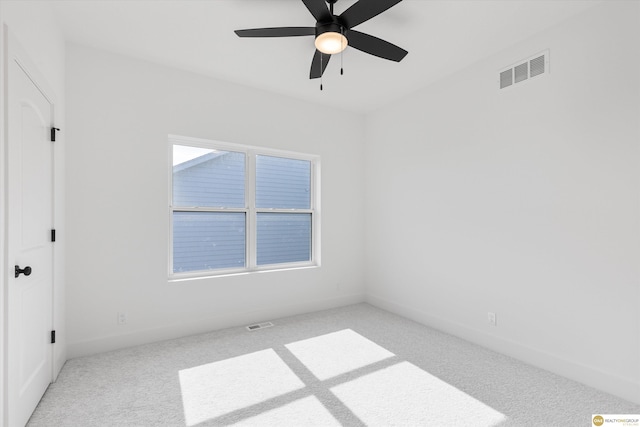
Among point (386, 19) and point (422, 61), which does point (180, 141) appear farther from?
point (422, 61)

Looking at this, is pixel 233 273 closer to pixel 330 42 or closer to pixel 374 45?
pixel 330 42

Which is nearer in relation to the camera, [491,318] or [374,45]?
[374,45]

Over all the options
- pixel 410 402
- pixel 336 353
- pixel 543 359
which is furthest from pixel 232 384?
pixel 543 359

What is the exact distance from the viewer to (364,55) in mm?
3035

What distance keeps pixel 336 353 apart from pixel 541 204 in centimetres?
228

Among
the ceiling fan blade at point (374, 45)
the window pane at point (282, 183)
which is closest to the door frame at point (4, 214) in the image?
the ceiling fan blade at point (374, 45)

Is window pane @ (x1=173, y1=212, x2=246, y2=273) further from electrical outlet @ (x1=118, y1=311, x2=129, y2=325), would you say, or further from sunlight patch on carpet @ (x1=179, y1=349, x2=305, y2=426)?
sunlight patch on carpet @ (x1=179, y1=349, x2=305, y2=426)

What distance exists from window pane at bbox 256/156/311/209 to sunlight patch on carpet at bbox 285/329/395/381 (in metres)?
1.80

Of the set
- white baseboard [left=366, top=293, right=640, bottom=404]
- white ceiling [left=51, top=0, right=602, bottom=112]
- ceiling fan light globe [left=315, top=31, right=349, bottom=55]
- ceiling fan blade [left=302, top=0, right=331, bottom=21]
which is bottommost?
white baseboard [left=366, top=293, right=640, bottom=404]

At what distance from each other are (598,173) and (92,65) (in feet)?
14.6

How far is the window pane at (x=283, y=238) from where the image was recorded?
404cm

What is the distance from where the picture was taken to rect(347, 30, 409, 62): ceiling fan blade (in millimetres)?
2229

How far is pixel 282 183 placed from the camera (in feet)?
13.8

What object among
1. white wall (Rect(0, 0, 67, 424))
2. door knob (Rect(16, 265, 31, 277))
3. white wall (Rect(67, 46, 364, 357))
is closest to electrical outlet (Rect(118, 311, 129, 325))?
white wall (Rect(67, 46, 364, 357))
